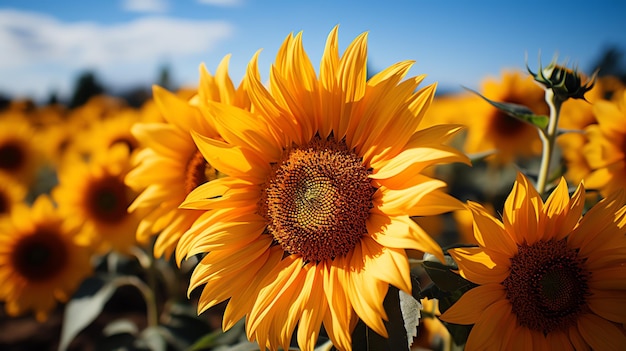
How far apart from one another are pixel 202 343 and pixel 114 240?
1532 mm

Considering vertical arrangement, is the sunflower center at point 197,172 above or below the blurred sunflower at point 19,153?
above

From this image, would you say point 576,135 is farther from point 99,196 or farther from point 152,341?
point 99,196

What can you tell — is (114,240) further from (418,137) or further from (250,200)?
(418,137)

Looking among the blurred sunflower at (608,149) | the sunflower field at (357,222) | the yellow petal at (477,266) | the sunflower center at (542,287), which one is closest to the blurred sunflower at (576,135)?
the blurred sunflower at (608,149)

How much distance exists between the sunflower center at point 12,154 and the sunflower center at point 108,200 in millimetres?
2320

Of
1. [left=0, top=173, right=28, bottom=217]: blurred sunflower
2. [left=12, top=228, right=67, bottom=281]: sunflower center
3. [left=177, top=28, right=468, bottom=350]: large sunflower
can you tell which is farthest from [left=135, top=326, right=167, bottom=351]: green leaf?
[left=0, top=173, right=28, bottom=217]: blurred sunflower

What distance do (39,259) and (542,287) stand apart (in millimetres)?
2885

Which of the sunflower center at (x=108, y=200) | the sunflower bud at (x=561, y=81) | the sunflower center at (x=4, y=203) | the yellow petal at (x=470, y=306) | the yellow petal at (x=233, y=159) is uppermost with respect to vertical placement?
the sunflower bud at (x=561, y=81)

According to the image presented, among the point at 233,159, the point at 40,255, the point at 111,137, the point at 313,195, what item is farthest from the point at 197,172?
the point at 111,137

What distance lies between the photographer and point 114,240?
2918 millimetres

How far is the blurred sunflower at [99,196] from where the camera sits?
299cm

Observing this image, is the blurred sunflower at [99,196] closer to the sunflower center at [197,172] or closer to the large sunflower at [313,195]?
the sunflower center at [197,172]

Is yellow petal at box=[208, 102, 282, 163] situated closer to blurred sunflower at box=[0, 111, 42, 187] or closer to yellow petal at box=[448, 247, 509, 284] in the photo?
yellow petal at box=[448, 247, 509, 284]

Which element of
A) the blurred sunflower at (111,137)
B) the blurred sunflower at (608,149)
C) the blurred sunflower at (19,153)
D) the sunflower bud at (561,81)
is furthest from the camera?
the blurred sunflower at (19,153)
